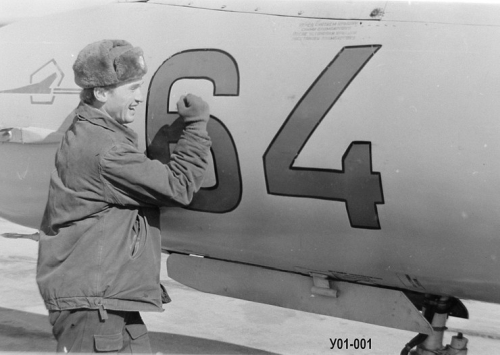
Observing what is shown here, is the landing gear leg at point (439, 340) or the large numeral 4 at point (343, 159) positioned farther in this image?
the landing gear leg at point (439, 340)

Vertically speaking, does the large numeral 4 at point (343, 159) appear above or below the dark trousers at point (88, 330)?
above

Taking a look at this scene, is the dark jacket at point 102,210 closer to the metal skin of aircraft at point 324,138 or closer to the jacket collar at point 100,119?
the jacket collar at point 100,119

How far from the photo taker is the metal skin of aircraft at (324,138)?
2305 mm

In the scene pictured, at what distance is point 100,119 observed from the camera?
2.38m

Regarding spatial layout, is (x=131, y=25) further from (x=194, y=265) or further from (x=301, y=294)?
(x=301, y=294)

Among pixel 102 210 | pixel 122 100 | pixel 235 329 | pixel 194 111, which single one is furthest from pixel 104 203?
pixel 235 329

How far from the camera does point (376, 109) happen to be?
7.81 ft

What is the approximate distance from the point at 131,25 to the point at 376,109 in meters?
1.18

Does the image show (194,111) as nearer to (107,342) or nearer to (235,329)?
(107,342)

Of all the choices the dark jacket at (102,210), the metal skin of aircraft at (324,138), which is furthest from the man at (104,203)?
the metal skin of aircraft at (324,138)

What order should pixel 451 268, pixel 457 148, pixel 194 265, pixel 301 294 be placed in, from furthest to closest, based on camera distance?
pixel 194 265, pixel 301 294, pixel 451 268, pixel 457 148

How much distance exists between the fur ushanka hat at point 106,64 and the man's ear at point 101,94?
0.02 metres

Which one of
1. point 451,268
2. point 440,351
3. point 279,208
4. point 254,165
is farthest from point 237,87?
point 440,351

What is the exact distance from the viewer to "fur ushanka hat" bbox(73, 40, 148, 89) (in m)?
2.35
